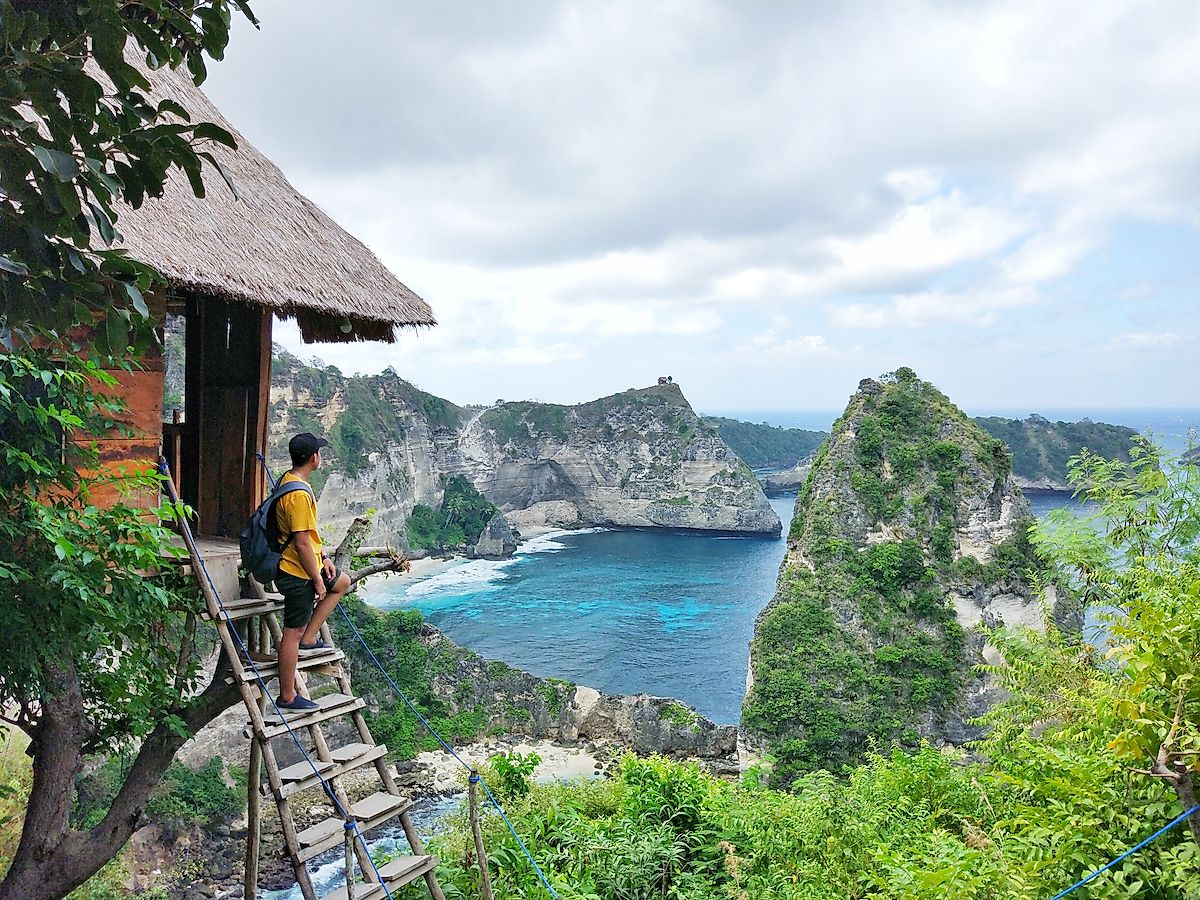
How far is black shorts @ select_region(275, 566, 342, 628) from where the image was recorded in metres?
4.51

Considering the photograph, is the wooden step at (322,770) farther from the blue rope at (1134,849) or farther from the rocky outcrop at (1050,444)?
the rocky outcrop at (1050,444)

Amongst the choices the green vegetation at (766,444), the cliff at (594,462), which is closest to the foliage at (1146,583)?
the cliff at (594,462)

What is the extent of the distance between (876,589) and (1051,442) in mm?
50529

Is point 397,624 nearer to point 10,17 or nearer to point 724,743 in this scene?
point 724,743

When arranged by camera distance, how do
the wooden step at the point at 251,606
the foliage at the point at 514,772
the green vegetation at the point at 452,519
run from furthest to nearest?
the green vegetation at the point at 452,519
the foliage at the point at 514,772
the wooden step at the point at 251,606

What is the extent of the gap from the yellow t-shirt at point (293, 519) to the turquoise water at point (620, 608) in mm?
28591

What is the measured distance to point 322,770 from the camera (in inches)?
165

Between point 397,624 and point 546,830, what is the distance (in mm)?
23964

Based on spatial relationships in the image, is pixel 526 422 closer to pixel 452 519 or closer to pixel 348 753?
pixel 452 519

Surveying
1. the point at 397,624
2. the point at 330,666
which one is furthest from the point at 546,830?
the point at 397,624

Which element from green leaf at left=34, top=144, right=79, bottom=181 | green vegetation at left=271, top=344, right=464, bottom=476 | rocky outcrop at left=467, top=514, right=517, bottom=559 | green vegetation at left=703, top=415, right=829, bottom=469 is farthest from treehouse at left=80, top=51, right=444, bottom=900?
green vegetation at left=703, top=415, right=829, bottom=469

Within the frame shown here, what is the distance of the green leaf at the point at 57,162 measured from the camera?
167cm

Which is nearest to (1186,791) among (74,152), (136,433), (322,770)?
(322,770)

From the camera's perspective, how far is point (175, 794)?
18844 millimetres
